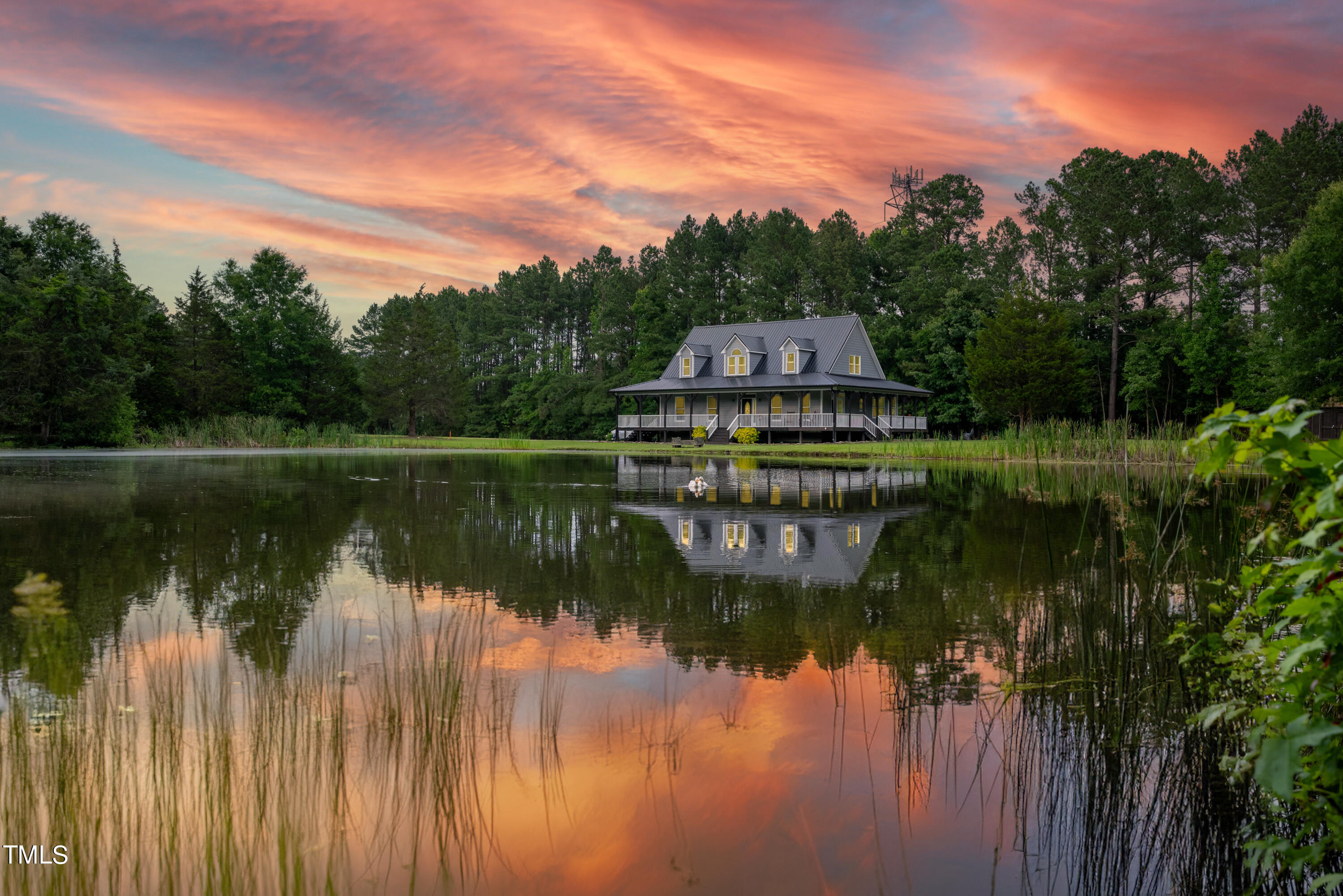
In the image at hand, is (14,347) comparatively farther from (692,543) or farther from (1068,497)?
(1068,497)

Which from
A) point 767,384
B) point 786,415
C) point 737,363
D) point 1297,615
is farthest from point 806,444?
point 1297,615

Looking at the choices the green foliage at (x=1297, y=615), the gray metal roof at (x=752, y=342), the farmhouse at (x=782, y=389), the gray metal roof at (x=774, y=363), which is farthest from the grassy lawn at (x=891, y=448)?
the green foliage at (x=1297, y=615)

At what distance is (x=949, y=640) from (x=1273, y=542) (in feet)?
14.6

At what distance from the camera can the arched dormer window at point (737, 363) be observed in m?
51.8

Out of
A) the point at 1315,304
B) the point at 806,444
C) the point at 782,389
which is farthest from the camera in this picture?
the point at 782,389

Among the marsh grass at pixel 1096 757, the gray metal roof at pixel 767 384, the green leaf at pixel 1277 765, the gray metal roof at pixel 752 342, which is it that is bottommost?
the marsh grass at pixel 1096 757

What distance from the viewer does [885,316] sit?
58.6 m

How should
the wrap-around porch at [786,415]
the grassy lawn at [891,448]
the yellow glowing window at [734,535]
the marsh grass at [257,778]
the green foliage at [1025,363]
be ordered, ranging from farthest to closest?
the wrap-around porch at [786,415] → the green foliage at [1025,363] → the grassy lawn at [891,448] → the yellow glowing window at [734,535] → the marsh grass at [257,778]

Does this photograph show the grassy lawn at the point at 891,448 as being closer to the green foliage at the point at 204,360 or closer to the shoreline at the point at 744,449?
the shoreline at the point at 744,449

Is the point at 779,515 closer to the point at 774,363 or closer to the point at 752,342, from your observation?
the point at 774,363

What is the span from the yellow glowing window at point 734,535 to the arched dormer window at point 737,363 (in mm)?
38636

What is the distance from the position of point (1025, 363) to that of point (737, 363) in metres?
17.3

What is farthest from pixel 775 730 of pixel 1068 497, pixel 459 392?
pixel 459 392

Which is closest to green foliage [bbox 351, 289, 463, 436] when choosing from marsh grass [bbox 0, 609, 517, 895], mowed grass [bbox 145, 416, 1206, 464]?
mowed grass [bbox 145, 416, 1206, 464]
